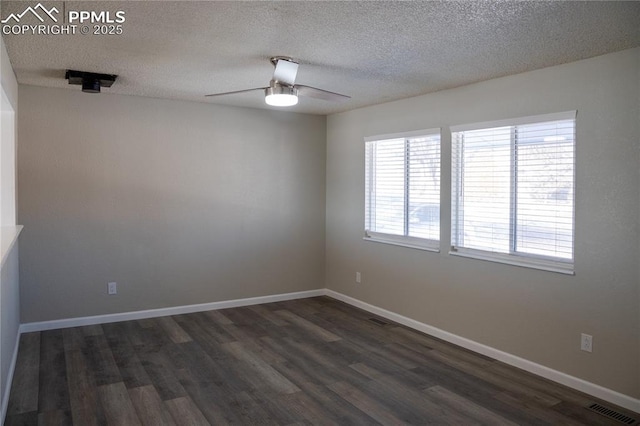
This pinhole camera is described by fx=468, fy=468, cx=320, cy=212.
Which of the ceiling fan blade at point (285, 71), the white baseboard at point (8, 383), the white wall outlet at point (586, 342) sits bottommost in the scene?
the white baseboard at point (8, 383)

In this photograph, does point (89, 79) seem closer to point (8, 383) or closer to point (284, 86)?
point (284, 86)

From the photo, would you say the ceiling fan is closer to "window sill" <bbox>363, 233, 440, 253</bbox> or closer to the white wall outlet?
"window sill" <bbox>363, 233, 440, 253</bbox>

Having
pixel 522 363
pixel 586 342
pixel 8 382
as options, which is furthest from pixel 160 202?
pixel 586 342

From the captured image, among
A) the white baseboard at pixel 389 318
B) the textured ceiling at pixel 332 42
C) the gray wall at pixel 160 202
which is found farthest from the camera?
the gray wall at pixel 160 202

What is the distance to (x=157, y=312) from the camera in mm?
5160

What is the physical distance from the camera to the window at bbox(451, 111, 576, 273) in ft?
11.7

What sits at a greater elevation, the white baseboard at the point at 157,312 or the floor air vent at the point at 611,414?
the white baseboard at the point at 157,312

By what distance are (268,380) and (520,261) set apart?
7.31ft

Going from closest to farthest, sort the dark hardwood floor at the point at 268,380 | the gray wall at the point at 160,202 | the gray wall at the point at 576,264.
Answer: the dark hardwood floor at the point at 268,380, the gray wall at the point at 576,264, the gray wall at the point at 160,202

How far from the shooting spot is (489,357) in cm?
404

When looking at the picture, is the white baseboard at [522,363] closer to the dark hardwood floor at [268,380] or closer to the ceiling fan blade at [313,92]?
the dark hardwood floor at [268,380]

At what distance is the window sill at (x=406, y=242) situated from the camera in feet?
15.3

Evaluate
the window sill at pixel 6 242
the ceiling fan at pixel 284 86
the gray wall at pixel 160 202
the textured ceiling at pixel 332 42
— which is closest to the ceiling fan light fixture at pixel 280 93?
the ceiling fan at pixel 284 86

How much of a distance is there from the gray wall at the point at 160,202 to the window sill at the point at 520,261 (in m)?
2.39
